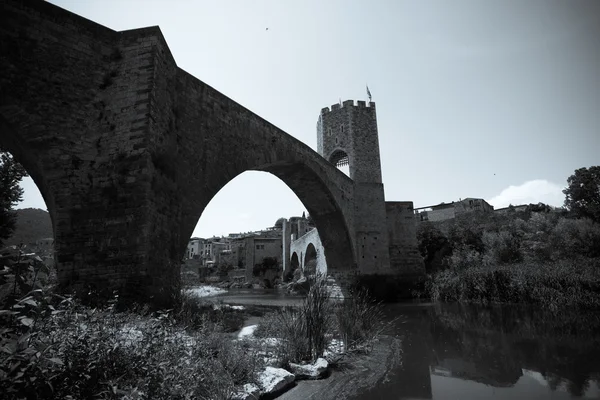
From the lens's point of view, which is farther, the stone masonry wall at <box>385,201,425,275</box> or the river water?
the stone masonry wall at <box>385,201,425,275</box>

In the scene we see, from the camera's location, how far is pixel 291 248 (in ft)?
135

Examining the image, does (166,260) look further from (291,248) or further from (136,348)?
(291,248)

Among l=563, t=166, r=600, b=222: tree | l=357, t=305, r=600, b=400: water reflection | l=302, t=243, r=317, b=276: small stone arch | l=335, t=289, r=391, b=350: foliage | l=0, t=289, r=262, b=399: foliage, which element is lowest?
l=357, t=305, r=600, b=400: water reflection

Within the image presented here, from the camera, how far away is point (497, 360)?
543 cm

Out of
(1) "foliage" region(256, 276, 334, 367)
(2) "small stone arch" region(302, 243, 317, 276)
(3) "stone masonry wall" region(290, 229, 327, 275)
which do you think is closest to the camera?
(1) "foliage" region(256, 276, 334, 367)

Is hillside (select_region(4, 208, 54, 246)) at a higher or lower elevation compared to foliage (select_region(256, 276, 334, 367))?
higher

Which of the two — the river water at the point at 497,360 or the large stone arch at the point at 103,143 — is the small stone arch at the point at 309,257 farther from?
the large stone arch at the point at 103,143

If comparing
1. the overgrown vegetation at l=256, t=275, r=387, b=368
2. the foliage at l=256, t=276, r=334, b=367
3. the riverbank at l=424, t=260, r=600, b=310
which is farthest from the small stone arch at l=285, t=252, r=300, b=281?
the foliage at l=256, t=276, r=334, b=367

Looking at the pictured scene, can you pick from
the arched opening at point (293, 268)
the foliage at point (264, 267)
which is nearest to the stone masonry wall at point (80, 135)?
the arched opening at point (293, 268)

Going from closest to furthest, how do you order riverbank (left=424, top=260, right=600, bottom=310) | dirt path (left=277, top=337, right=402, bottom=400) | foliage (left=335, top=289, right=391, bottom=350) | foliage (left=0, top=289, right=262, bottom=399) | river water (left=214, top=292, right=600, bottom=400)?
foliage (left=0, top=289, right=262, bottom=399) < dirt path (left=277, top=337, right=402, bottom=400) < river water (left=214, top=292, right=600, bottom=400) < foliage (left=335, top=289, right=391, bottom=350) < riverbank (left=424, top=260, right=600, bottom=310)

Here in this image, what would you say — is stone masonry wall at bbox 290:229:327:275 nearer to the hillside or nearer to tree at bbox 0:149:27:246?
tree at bbox 0:149:27:246

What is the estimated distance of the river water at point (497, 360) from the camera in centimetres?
410

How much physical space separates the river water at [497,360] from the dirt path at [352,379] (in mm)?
55

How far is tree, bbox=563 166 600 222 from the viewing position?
3217 cm
